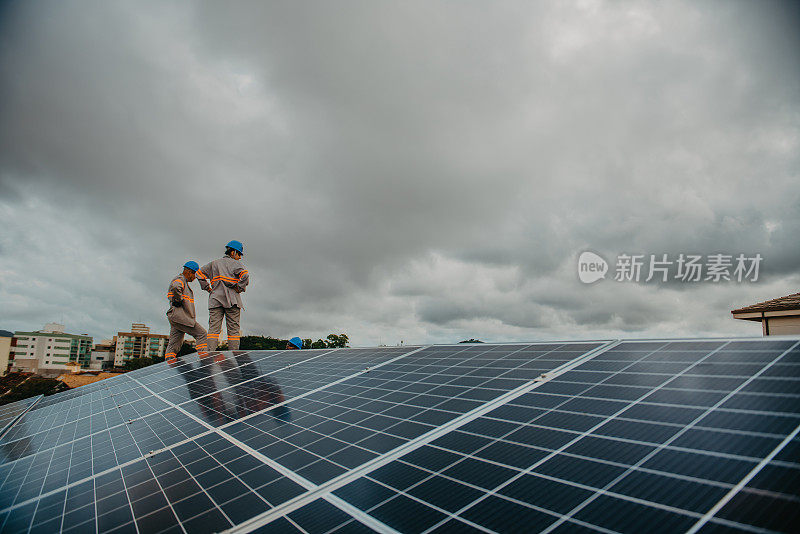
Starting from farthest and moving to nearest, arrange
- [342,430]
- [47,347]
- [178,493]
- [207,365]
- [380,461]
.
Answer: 1. [47,347]
2. [207,365]
3. [342,430]
4. [178,493]
5. [380,461]

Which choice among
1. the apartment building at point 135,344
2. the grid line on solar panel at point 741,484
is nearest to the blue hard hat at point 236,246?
the grid line on solar panel at point 741,484

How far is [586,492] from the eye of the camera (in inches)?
131

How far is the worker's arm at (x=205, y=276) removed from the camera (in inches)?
685

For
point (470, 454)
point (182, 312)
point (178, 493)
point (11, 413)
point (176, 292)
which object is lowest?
point (11, 413)

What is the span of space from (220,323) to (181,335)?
2.20 meters

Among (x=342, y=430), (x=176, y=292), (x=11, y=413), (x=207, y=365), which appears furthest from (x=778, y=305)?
(x=11, y=413)

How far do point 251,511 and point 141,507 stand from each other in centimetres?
166

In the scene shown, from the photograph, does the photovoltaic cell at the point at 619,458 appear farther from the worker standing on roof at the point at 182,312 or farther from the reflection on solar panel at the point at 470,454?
the worker standing on roof at the point at 182,312

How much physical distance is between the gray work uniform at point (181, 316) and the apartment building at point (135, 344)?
A: 155m

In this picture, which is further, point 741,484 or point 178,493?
point 178,493

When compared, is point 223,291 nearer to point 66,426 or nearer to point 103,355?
point 66,426

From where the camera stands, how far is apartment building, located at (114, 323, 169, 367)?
149375mm

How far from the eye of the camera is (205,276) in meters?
17.5

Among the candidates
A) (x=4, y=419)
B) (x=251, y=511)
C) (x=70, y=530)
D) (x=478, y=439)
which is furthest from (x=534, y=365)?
(x=4, y=419)
